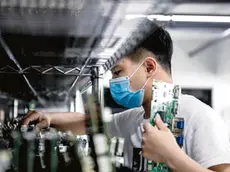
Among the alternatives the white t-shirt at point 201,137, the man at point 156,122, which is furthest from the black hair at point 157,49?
the white t-shirt at point 201,137

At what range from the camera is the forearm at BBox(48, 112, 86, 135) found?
1.14 m

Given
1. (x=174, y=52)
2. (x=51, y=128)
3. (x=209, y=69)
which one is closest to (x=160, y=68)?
(x=174, y=52)

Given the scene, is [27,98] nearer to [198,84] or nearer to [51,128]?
[51,128]

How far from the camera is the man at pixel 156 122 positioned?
93 centimetres

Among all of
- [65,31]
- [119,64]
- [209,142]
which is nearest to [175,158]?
[209,142]

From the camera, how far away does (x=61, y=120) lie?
3.74 ft

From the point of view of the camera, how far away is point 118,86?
106 centimetres

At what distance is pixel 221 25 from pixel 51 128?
2.34 feet

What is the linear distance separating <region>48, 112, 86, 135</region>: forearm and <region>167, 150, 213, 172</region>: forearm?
1.16 feet

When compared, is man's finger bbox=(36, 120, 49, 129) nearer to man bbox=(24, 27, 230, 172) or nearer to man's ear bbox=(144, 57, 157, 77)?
man bbox=(24, 27, 230, 172)

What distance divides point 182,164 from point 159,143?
0.27 feet

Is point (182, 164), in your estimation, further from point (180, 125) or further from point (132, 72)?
point (132, 72)

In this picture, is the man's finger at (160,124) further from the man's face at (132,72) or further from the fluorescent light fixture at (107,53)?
the fluorescent light fixture at (107,53)

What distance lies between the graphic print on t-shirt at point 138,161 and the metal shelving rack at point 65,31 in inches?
9.8
